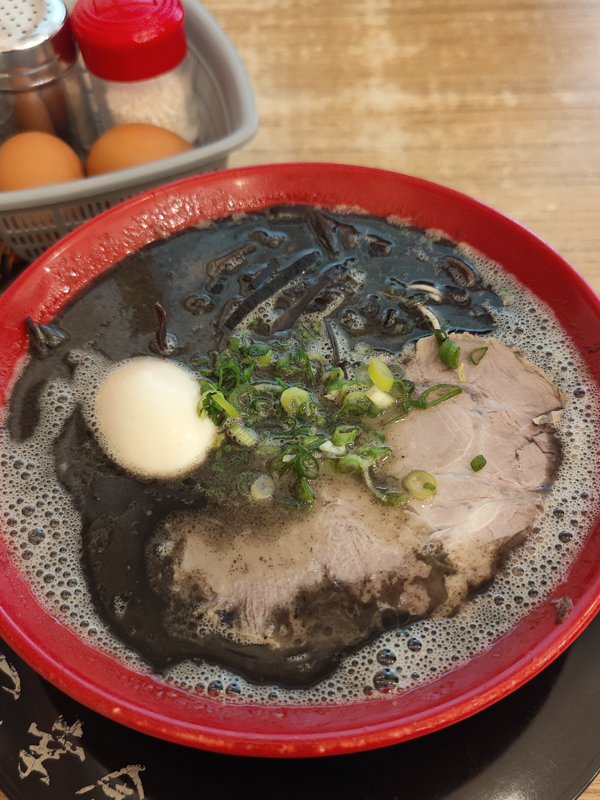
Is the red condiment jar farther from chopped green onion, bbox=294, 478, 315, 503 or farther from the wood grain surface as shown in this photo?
chopped green onion, bbox=294, 478, 315, 503

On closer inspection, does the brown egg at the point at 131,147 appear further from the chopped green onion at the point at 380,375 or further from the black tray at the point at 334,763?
the black tray at the point at 334,763

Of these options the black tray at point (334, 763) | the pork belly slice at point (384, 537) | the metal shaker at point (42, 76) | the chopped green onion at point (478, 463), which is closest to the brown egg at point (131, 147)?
the metal shaker at point (42, 76)

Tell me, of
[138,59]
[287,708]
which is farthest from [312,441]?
[138,59]

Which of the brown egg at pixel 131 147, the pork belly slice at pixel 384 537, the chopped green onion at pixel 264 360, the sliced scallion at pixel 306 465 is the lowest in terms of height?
the pork belly slice at pixel 384 537

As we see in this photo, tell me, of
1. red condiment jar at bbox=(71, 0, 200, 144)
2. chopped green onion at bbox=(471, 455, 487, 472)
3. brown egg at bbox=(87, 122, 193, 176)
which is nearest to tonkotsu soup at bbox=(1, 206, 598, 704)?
chopped green onion at bbox=(471, 455, 487, 472)

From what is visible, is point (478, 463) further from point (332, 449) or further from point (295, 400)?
point (295, 400)

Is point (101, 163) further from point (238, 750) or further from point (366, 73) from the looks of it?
point (238, 750)
